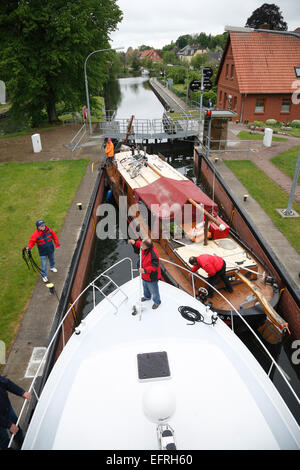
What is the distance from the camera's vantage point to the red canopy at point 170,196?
9883 mm

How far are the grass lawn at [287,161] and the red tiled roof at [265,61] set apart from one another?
10.6 meters

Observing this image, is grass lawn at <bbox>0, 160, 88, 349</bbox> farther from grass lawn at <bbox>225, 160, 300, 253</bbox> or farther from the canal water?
grass lawn at <bbox>225, 160, 300, 253</bbox>

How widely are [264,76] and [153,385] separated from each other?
99.5 ft

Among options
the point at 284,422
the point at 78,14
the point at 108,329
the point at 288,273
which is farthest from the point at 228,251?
the point at 78,14

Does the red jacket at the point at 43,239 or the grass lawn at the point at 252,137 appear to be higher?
the grass lawn at the point at 252,137

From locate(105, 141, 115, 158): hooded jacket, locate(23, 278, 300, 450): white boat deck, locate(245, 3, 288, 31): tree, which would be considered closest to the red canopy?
locate(23, 278, 300, 450): white boat deck

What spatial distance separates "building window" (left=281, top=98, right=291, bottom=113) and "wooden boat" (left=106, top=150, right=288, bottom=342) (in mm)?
20735

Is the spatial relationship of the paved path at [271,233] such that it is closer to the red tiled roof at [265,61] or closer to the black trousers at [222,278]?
the black trousers at [222,278]

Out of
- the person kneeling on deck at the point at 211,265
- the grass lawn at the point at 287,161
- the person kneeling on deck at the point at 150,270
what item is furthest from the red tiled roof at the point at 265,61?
the person kneeling on deck at the point at 150,270

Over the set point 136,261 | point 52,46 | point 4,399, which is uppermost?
point 52,46

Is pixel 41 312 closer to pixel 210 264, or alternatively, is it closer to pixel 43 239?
pixel 43 239

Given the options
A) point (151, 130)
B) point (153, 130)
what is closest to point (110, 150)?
point (153, 130)

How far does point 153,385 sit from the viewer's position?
3.64 meters

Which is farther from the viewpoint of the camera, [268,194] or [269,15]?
[269,15]
